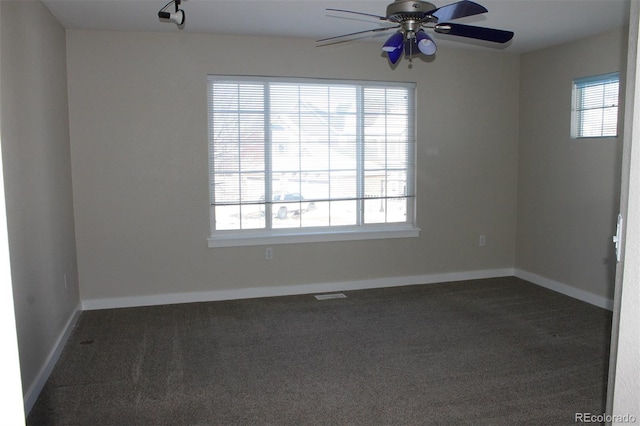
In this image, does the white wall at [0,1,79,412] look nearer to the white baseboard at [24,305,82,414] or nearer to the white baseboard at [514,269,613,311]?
the white baseboard at [24,305,82,414]

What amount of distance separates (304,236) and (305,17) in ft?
6.90

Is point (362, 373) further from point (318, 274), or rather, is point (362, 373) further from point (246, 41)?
point (246, 41)

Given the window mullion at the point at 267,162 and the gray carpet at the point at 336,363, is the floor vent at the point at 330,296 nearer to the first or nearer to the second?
the gray carpet at the point at 336,363

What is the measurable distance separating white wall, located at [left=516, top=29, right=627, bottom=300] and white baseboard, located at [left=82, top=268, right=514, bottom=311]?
2.32 feet

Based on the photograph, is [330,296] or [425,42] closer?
[425,42]

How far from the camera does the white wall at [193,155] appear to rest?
4809 mm

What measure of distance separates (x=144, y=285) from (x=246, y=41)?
2.48m

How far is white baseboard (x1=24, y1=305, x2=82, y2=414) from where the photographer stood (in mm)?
2996

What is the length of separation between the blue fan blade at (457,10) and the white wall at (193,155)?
2.54m

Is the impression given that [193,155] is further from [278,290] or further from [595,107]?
[595,107]

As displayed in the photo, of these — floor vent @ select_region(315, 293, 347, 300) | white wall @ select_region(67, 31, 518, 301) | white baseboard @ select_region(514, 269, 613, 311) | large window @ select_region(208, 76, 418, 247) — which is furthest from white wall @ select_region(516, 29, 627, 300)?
floor vent @ select_region(315, 293, 347, 300)

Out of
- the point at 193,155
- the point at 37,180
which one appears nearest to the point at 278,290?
the point at 193,155

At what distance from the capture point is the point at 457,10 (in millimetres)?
2803

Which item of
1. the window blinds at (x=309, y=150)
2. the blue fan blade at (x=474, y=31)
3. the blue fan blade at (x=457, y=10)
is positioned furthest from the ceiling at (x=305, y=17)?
the blue fan blade at (x=457, y=10)
